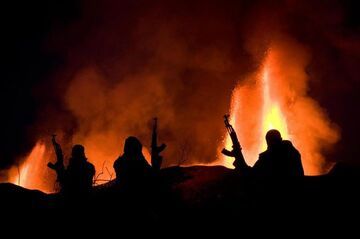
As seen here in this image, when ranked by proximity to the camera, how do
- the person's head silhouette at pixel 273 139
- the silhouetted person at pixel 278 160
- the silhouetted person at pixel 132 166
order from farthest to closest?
the silhouetted person at pixel 132 166, the person's head silhouette at pixel 273 139, the silhouetted person at pixel 278 160

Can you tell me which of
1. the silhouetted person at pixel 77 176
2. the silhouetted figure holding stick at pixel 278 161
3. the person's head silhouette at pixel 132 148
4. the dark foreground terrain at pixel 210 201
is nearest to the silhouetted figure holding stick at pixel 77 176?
the silhouetted person at pixel 77 176

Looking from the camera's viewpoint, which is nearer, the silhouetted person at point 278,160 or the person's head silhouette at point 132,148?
the silhouetted person at point 278,160

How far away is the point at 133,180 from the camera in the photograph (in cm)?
1106

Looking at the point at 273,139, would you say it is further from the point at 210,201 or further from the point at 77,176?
the point at 77,176

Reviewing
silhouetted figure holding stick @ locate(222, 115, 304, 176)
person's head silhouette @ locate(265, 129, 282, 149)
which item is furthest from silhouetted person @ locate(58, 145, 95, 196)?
person's head silhouette @ locate(265, 129, 282, 149)

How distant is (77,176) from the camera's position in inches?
458

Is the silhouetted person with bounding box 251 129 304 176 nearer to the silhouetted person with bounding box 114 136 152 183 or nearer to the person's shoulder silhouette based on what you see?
the silhouetted person with bounding box 114 136 152 183

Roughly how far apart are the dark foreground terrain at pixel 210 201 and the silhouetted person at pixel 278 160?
10.8 inches

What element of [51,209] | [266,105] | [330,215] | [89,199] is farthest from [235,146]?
[266,105]

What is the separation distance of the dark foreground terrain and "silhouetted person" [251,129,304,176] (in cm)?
27

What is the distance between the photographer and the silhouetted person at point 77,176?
37.7 feet

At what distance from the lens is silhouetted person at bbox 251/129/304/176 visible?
10.1 meters

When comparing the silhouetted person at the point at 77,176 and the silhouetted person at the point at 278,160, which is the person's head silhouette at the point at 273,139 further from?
the silhouetted person at the point at 77,176

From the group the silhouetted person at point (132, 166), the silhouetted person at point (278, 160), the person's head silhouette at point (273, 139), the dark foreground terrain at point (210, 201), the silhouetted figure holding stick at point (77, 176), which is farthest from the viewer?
the silhouetted figure holding stick at point (77, 176)
